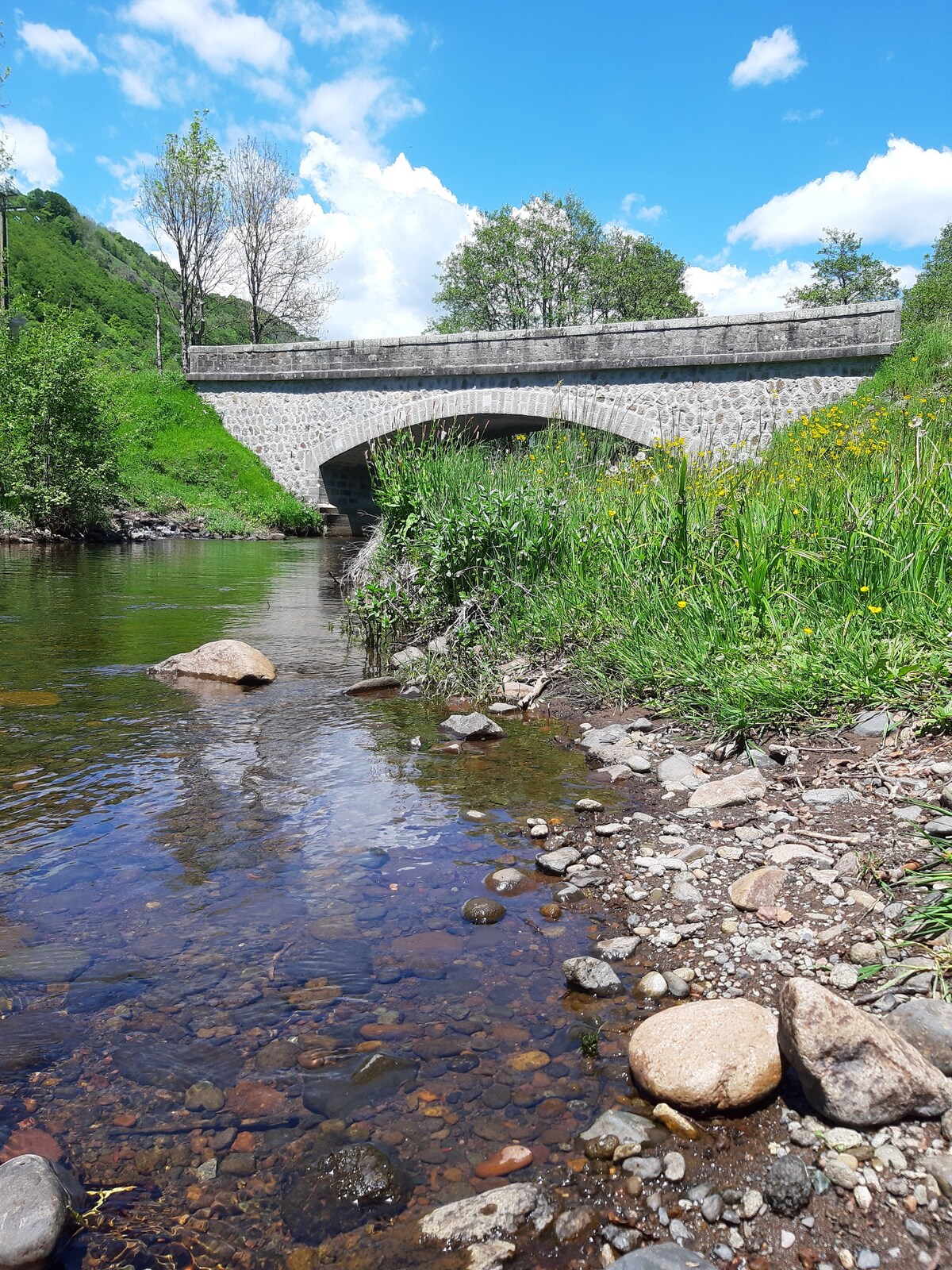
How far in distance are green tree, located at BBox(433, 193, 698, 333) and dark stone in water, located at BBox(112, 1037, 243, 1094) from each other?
1592 inches

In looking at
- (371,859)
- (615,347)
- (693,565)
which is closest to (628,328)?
(615,347)

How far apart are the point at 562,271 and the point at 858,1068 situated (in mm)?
43371

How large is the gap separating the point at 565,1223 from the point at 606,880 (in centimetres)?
140

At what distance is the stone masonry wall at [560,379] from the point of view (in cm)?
1479

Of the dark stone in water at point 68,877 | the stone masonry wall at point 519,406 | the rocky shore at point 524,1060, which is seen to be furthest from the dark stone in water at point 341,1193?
the stone masonry wall at point 519,406

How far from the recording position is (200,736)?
4.63 meters

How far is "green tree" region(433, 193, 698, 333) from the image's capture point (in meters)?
39.6

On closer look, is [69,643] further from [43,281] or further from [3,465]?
[43,281]

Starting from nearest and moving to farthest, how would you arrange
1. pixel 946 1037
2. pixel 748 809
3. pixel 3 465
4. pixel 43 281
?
pixel 946 1037
pixel 748 809
pixel 3 465
pixel 43 281

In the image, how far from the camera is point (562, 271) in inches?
1599

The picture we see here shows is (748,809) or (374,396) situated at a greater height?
(374,396)

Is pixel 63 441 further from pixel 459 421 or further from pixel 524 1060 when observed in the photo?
pixel 524 1060

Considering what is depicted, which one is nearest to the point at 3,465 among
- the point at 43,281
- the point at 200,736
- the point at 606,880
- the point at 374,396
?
the point at 374,396

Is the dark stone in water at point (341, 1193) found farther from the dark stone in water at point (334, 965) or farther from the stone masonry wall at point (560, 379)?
the stone masonry wall at point (560, 379)
